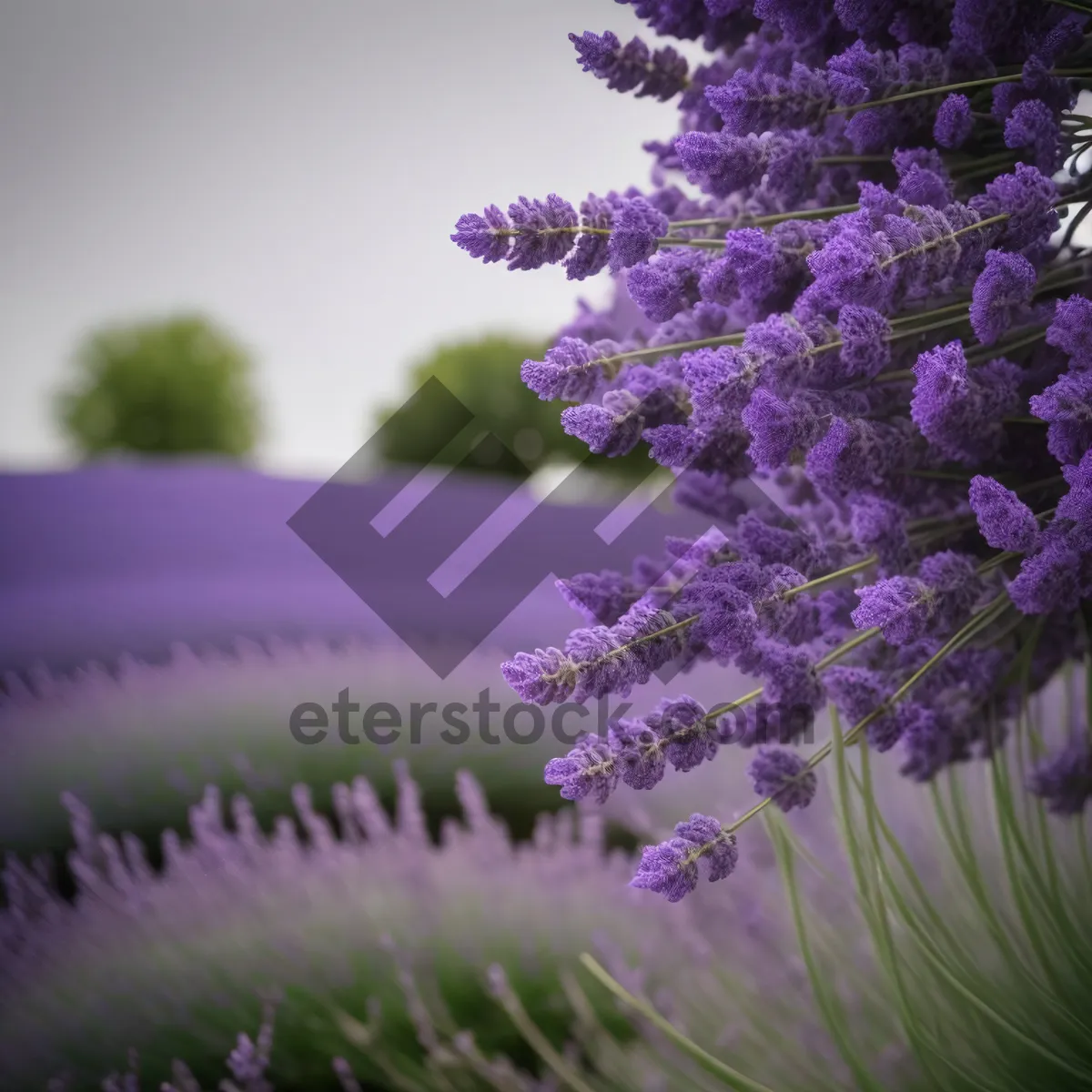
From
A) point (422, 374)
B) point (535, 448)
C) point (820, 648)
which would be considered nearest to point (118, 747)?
point (820, 648)

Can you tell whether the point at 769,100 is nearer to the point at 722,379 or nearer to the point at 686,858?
the point at 722,379

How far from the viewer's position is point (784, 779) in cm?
35

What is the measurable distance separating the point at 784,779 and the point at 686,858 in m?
0.09

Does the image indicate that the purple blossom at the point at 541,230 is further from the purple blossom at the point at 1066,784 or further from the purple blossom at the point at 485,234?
the purple blossom at the point at 1066,784

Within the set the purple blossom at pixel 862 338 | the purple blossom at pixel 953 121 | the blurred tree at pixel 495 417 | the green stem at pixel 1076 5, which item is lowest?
the purple blossom at pixel 862 338

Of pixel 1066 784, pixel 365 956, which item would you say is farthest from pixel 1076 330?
pixel 365 956

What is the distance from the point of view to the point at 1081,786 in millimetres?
500

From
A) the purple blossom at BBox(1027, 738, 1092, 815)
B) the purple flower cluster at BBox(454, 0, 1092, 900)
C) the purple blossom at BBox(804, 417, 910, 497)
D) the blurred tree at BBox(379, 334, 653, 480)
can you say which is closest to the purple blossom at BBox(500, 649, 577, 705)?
the purple flower cluster at BBox(454, 0, 1092, 900)

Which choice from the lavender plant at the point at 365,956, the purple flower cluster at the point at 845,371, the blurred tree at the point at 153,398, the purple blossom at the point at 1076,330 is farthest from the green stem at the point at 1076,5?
the blurred tree at the point at 153,398

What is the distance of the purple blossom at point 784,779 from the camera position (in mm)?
353

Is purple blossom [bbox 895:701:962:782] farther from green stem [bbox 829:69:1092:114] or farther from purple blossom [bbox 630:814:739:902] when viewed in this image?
green stem [bbox 829:69:1092:114]

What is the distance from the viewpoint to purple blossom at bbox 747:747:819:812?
0.35m

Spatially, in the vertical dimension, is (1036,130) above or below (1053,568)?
above

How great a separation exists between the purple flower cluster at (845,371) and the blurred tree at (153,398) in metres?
5.26
